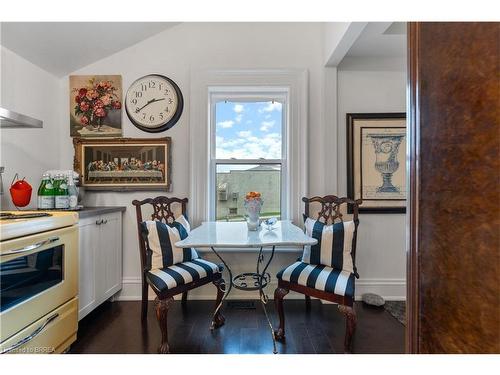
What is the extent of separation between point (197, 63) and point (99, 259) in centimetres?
200

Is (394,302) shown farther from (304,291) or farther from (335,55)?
(335,55)

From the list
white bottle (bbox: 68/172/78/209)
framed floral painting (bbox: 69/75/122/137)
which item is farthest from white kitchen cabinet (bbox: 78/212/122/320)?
framed floral painting (bbox: 69/75/122/137)

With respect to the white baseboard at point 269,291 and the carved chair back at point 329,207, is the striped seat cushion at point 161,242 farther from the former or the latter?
the carved chair back at point 329,207

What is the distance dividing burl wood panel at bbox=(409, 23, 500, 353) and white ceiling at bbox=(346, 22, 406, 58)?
1786 mm

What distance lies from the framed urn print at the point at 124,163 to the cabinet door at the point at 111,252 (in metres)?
0.35

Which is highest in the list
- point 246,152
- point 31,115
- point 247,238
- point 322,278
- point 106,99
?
point 106,99

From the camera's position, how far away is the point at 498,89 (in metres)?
0.52

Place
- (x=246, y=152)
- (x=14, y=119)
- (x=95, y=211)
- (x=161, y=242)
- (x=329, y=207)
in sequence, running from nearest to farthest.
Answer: (x=14, y=119) < (x=161, y=242) < (x=95, y=211) < (x=329, y=207) < (x=246, y=152)

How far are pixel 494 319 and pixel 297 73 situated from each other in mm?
2445

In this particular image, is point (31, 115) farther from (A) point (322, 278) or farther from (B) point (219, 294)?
(A) point (322, 278)

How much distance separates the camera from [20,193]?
195 cm

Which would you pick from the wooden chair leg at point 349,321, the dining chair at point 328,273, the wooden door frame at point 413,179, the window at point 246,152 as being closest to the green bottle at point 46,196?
the window at point 246,152

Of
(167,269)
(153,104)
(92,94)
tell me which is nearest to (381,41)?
(153,104)

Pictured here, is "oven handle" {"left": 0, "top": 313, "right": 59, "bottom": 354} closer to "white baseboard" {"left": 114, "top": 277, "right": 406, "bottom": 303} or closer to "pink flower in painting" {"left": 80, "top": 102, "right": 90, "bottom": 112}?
"white baseboard" {"left": 114, "top": 277, "right": 406, "bottom": 303}
